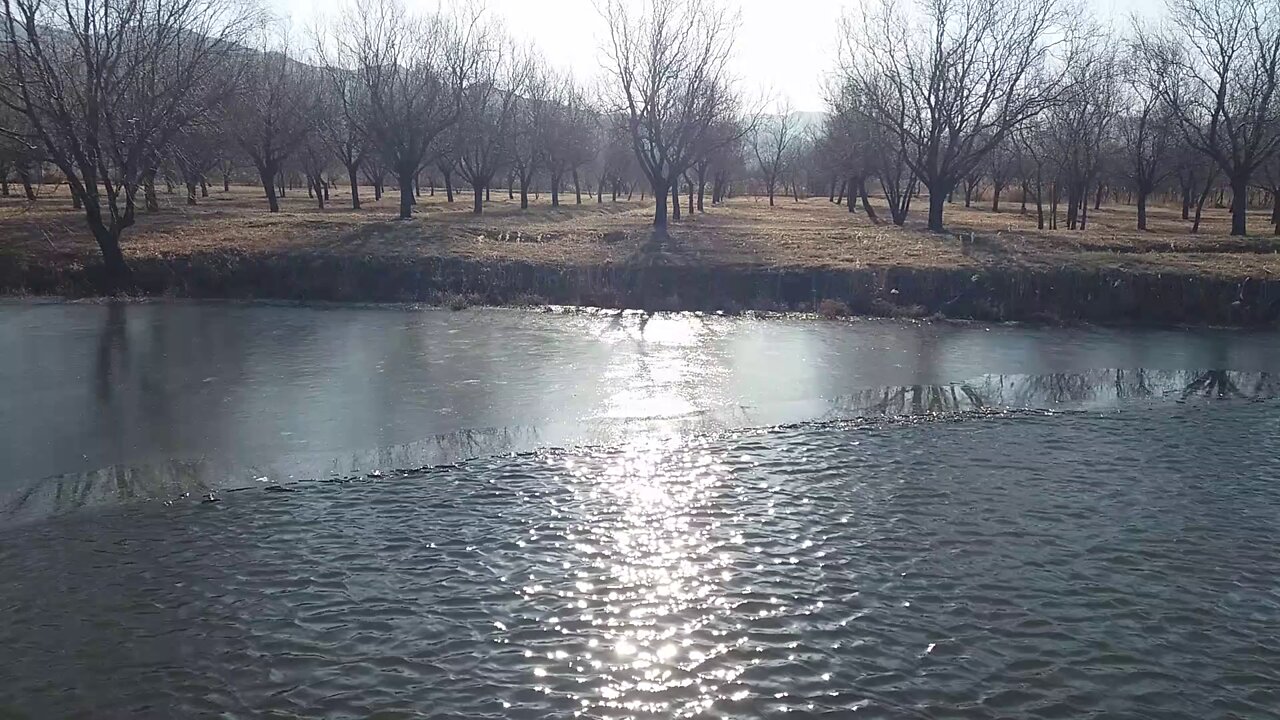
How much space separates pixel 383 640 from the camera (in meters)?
5.63

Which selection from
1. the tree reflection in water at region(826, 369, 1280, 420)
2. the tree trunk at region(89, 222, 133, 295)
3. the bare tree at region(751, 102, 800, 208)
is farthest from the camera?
the bare tree at region(751, 102, 800, 208)

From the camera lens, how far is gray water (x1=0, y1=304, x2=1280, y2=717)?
17.3 ft

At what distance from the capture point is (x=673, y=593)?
6.25m

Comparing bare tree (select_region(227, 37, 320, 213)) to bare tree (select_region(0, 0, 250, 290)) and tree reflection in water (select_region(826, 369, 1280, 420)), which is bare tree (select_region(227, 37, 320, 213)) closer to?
bare tree (select_region(0, 0, 250, 290))

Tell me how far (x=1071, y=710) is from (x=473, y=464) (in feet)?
17.6

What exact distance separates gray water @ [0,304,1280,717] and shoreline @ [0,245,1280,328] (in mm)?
5291

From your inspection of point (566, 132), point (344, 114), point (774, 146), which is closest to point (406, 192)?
point (344, 114)

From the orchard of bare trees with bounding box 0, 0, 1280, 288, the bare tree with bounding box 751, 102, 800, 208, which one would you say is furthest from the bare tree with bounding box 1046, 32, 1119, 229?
the bare tree with bounding box 751, 102, 800, 208

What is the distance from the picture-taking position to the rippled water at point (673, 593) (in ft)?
17.0

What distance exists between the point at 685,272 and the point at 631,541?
44.4ft

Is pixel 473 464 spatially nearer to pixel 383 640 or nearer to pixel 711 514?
pixel 711 514

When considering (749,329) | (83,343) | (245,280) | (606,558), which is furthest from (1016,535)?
(245,280)

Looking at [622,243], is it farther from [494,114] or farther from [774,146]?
[774,146]

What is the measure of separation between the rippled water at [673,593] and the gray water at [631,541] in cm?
3
